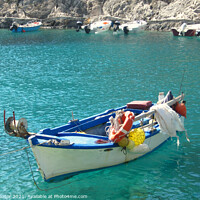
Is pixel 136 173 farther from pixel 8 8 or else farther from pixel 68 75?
pixel 8 8

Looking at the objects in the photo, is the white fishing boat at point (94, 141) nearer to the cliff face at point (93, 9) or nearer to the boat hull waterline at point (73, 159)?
the boat hull waterline at point (73, 159)

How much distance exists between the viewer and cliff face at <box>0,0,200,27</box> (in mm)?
87250

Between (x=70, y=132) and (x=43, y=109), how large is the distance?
7995mm

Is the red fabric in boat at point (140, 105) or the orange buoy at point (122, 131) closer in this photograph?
the orange buoy at point (122, 131)

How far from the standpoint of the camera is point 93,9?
99.6m

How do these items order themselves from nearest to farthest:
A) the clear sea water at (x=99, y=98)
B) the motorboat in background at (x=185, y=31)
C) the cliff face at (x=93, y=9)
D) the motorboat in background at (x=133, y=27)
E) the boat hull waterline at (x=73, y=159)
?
the boat hull waterline at (x=73, y=159), the clear sea water at (x=99, y=98), the motorboat in background at (x=185, y=31), the motorboat in background at (x=133, y=27), the cliff face at (x=93, y=9)

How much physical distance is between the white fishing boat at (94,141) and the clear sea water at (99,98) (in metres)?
0.62

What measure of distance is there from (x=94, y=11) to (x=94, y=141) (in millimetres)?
90151

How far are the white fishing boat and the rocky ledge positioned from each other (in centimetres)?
7010

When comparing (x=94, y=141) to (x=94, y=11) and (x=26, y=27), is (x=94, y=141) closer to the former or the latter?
(x=26, y=27)

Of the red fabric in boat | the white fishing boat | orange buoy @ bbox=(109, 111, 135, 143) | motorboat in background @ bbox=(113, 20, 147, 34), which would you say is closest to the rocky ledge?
motorboat in background @ bbox=(113, 20, 147, 34)

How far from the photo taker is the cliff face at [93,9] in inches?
3435

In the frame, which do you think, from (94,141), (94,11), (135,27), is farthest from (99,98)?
(94,11)

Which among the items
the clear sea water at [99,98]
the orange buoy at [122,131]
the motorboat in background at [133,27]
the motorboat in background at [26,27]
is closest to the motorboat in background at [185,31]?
the motorboat in background at [133,27]
